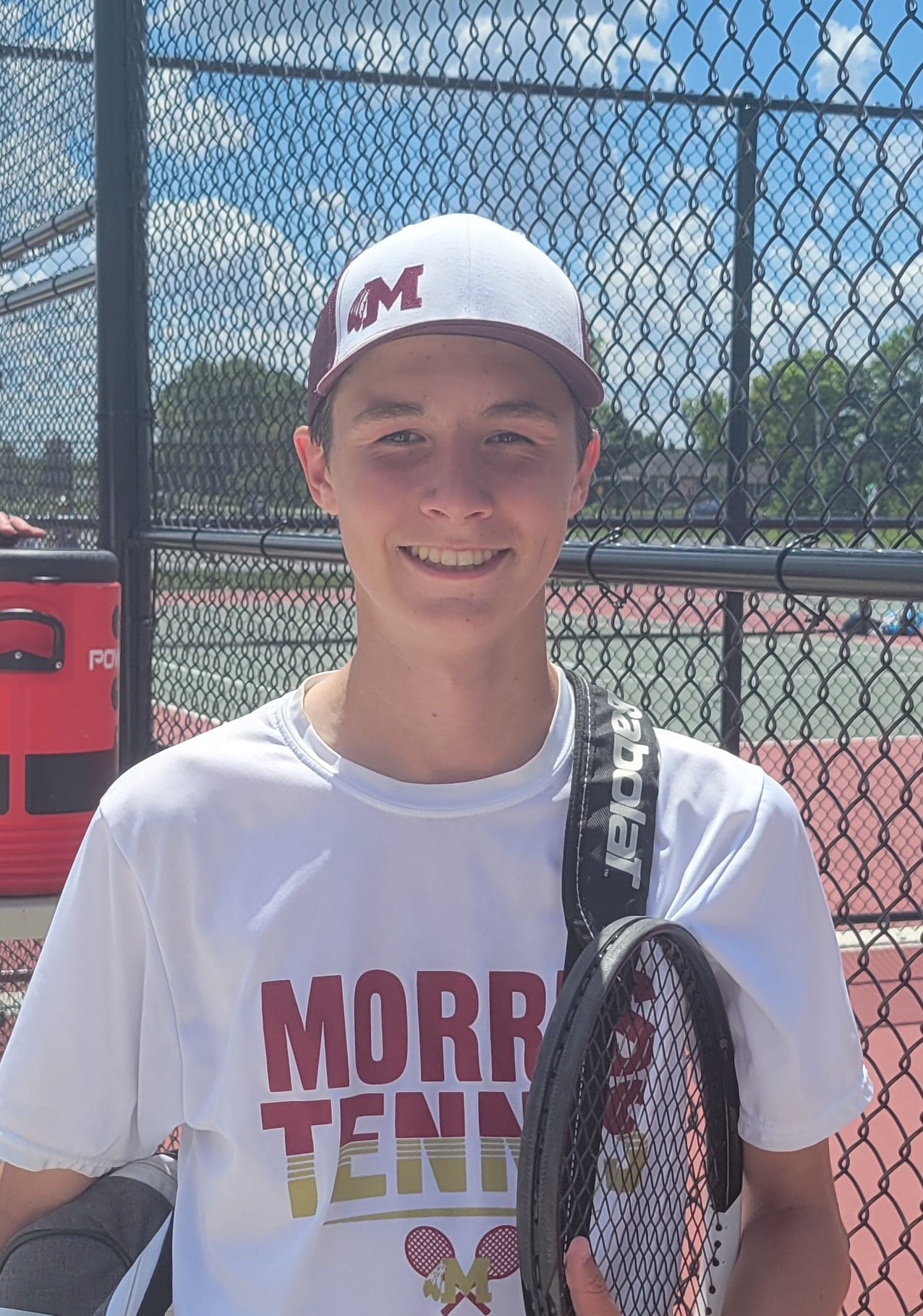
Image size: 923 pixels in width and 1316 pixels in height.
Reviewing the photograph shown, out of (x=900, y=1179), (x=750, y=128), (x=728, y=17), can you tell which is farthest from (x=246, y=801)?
(x=900, y=1179)

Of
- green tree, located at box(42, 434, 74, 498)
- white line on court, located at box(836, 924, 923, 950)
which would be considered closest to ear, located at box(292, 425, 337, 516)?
green tree, located at box(42, 434, 74, 498)

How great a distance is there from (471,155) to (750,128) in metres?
0.61

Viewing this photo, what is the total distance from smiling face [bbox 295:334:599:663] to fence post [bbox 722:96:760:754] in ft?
2.97

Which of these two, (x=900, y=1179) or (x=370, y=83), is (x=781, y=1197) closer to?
(x=370, y=83)

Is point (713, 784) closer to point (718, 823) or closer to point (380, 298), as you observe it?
point (718, 823)

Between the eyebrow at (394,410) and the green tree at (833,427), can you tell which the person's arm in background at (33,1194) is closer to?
the eyebrow at (394,410)

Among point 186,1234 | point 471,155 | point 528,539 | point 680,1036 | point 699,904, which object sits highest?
point 471,155

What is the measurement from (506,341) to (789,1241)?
1.02 metres

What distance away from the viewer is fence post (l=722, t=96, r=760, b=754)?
104 inches

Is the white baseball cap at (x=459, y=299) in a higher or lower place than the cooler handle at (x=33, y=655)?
higher

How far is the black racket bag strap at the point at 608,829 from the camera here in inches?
56.1

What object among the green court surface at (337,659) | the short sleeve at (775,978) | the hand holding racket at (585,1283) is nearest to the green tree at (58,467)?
the green court surface at (337,659)

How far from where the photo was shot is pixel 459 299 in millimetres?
1496

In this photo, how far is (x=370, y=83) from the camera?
10.7 ft
